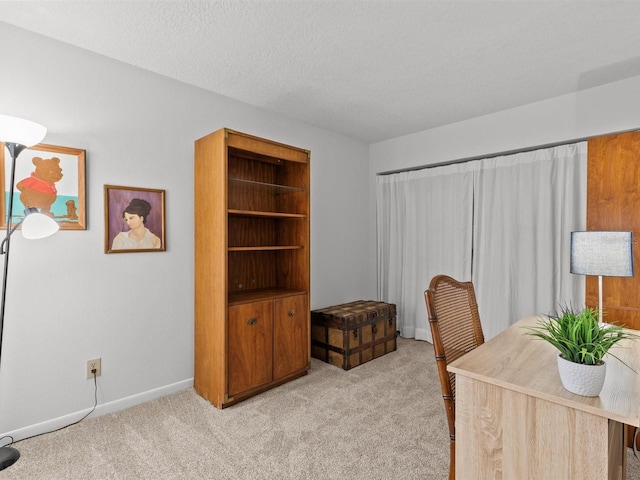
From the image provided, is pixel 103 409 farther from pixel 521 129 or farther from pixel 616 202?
pixel 521 129

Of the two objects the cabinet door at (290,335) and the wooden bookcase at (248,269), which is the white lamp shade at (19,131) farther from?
the cabinet door at (290,335)

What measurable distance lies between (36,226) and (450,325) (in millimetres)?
2163

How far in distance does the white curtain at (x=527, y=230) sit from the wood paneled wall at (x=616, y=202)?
0.29m

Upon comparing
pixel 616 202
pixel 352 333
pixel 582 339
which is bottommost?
pixel 352 333

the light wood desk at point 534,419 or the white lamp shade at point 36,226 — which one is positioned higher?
the white lamp shade at point 36,226

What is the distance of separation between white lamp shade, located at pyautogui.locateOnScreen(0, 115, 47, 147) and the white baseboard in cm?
169

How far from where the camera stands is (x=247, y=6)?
1888mm

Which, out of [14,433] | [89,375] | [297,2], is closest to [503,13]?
[297,2]

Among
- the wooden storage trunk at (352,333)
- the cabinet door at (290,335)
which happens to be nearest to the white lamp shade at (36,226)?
the cabinet door at (290,335)

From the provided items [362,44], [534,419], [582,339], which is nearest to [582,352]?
[582,339]

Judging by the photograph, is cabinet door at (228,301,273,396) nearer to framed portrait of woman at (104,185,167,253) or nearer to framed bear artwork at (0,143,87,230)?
framed portrait of woman at (104,185,167,253)

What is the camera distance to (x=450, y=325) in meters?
1.64

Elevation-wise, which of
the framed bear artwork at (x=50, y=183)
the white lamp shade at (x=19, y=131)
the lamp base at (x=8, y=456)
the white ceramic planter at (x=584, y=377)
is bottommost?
the lamp base at (x=8, y=456)

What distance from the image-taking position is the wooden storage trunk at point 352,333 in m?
3.25
